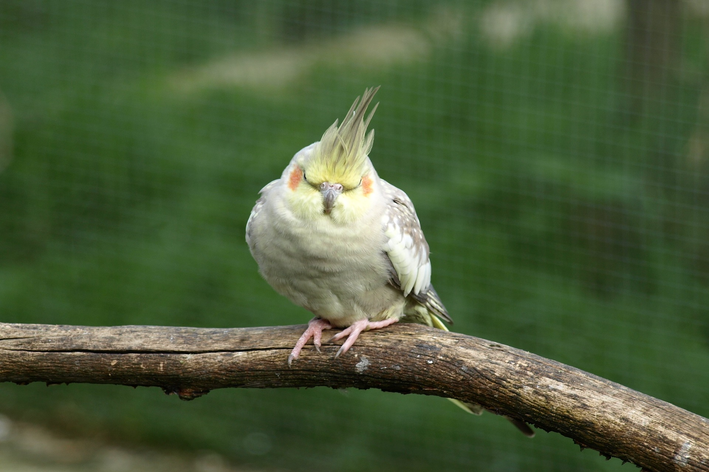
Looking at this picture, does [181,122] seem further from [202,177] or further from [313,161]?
[313,161]

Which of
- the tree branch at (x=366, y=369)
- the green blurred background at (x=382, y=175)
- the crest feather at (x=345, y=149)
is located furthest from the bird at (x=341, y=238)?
the green blurred background at (x=382, y=175)

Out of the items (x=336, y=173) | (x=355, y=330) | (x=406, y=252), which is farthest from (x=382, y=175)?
(x=336, y=173)

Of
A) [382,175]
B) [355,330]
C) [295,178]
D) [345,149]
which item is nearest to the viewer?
[345,149]

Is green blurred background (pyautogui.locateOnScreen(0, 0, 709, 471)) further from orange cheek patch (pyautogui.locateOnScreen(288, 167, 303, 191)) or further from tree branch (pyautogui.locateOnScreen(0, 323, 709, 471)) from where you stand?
orange cheek patch (pyautogui.locateOnScreen(288, 167, 303, 191))

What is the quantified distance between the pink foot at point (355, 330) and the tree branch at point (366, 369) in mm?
32

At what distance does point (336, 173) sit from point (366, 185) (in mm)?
166

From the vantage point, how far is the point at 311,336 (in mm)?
2652

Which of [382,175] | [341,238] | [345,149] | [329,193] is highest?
[345,149]

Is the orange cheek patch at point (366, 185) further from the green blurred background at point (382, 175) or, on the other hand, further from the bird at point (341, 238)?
the green blurred background at point (382, 175)

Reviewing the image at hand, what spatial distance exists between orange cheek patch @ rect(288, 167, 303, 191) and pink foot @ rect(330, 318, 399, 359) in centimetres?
57

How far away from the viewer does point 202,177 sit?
210 inches

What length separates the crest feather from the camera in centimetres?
239

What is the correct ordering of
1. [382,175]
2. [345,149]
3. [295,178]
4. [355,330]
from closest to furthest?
[345,149]
[295,178]
[355,330]
[382,175]

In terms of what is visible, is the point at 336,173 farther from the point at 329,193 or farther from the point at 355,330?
the point at 355,330
